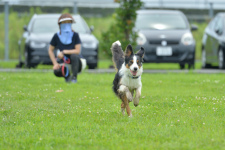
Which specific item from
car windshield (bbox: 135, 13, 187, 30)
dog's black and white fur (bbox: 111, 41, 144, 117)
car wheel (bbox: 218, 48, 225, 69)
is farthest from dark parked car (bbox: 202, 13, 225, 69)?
dog's black and white fur (bbox: 111, 41, 144, 117)

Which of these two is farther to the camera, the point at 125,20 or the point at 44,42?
the point at 125,20

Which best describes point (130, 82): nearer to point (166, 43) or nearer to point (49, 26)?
point (166, 43)

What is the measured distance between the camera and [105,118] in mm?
6383

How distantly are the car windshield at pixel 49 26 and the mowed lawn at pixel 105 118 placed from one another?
5.51 metres

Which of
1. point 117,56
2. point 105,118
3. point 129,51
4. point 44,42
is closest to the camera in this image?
point 105,118

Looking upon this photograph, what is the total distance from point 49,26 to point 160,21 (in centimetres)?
365

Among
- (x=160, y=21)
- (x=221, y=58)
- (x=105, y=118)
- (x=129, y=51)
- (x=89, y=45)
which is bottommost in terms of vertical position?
(x=221, y=58)

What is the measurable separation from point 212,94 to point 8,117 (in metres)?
4.17

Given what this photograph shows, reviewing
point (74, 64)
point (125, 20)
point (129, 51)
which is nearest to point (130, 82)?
point (129, 51)

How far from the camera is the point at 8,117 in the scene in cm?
645

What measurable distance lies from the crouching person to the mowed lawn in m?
0.65

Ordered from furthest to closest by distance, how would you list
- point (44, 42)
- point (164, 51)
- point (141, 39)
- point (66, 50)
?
point (141, 39) < point (164, 51) < point (44, 42) < point (66, 50)

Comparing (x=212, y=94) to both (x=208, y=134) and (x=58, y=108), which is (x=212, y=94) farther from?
(x=208, y=134)

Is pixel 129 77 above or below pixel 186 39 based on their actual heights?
above
